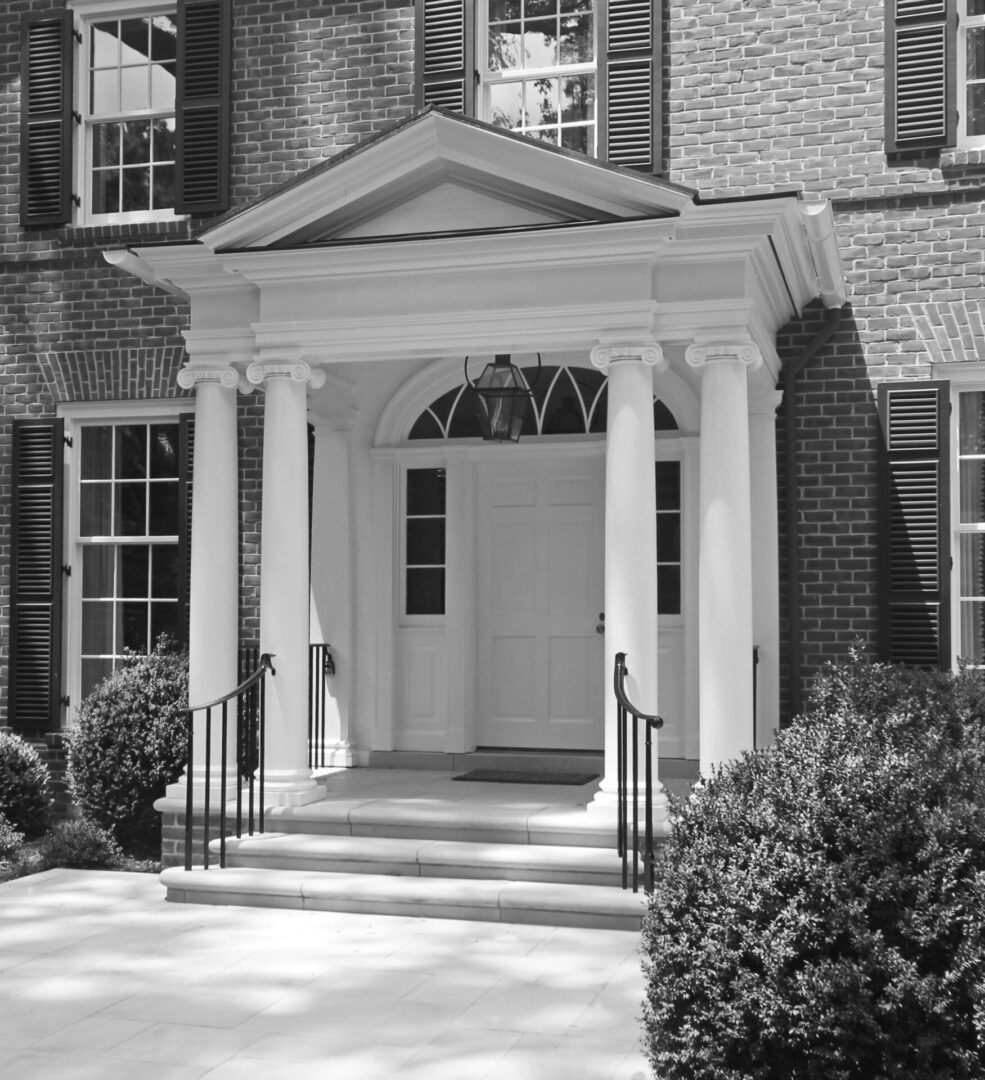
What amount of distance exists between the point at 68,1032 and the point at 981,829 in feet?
11.6

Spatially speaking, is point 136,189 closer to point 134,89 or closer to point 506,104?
point 134,89

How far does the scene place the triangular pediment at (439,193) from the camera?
24.1 feet

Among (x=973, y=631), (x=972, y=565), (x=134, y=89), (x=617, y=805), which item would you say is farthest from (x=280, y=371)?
(x=973, y=631)

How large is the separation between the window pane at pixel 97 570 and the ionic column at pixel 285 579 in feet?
9.47

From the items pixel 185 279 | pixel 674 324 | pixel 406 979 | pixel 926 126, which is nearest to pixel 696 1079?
pixel 406 979

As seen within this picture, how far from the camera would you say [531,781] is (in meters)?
8.95

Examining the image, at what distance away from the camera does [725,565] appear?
24.2 ft

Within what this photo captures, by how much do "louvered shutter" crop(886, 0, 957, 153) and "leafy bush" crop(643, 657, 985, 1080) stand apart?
5.65 m

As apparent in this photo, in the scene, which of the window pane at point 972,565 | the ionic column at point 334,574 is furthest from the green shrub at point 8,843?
the window pane at point 972,565

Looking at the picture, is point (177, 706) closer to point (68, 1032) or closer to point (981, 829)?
point (68, 1032)

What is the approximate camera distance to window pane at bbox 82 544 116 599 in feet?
34.5

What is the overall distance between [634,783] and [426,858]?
1.29m

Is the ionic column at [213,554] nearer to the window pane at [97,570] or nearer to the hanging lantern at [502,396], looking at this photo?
the hanging lantern at [502,396]

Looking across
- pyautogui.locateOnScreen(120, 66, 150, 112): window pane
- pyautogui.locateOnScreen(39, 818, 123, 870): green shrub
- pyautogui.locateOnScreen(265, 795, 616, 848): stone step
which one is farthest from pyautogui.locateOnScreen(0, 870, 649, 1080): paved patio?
pyautogui.locateOnScreen(120, 66, 150, 112): window pane
